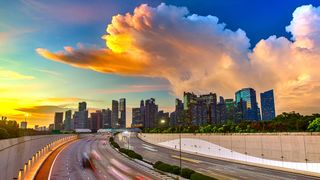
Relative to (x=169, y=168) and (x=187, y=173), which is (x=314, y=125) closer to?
(x=169, y=168)

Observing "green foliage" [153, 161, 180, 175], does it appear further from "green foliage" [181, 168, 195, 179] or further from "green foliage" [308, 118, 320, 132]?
"green foliage" [308, 118, 320, 132]

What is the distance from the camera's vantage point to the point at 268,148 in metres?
75.9

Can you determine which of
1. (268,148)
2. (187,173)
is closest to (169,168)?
(187,173)

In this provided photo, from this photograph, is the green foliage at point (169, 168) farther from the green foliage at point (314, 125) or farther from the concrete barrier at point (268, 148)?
the green foliage at point (314, 125)

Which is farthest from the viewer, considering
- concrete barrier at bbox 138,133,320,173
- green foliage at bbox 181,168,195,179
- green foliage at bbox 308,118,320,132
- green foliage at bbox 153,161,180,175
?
green foliage at bbox 308,118,320,132

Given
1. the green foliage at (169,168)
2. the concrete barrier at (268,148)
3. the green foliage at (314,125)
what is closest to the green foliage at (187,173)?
the green foliage at (169,168)

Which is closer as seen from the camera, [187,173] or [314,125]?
[187,173]

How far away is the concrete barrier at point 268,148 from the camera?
62750 mm

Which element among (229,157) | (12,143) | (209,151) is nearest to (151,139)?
(209,151)

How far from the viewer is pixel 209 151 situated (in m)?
110

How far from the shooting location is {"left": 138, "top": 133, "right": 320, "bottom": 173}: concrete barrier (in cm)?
6275

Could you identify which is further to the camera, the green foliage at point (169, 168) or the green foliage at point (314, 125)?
the green foliage at point (314, 125)

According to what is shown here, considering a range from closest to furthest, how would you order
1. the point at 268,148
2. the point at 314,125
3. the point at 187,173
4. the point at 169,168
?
the point at 187,173
the point at 169,168
the point at 314,125
the point at 268,148

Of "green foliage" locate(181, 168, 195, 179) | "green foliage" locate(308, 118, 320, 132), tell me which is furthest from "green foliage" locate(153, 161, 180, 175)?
"green foliage" locate(308, 118, 320, 132)
